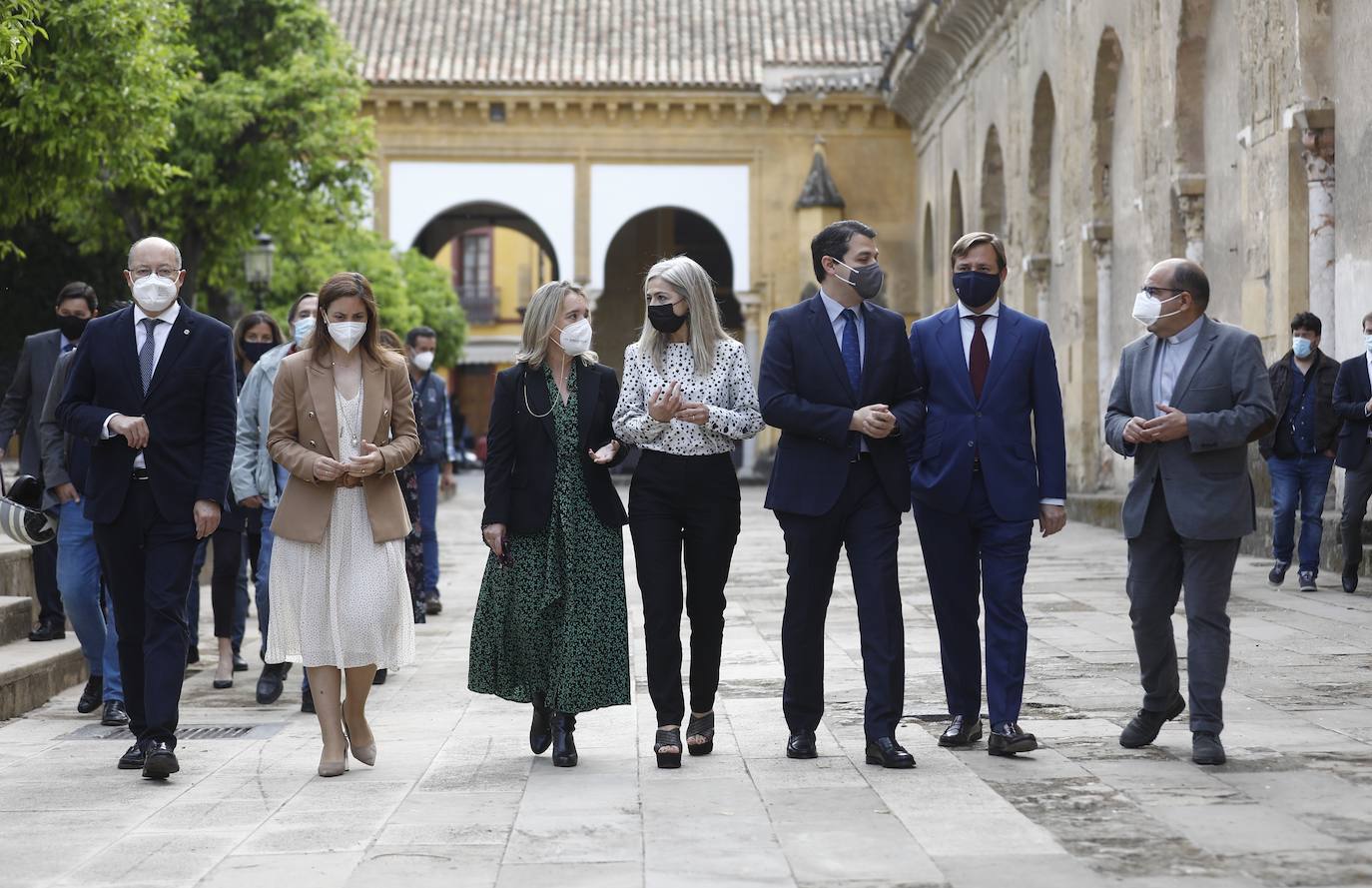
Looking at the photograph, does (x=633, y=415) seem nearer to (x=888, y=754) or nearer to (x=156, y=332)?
(x=888, y=754)

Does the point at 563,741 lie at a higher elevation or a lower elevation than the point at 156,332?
lower

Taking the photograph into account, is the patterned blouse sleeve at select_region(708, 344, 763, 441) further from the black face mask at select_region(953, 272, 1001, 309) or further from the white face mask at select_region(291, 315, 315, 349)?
the white face mask at select_region(291, 315, 315, 349)

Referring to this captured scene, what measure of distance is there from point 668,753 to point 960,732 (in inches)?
44.1

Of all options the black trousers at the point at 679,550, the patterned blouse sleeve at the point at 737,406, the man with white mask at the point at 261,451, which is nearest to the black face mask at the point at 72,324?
the man with white mask at the point at 261,451

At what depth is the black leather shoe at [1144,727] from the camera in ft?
22.2

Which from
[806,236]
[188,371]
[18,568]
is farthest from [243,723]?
[806,236]

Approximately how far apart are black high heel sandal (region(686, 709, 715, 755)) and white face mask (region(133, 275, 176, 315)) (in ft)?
8.22

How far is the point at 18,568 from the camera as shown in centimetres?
1084

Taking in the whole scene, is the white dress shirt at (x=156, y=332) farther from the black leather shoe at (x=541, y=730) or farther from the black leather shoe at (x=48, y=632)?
the black leather shoe at (x=48, y=632)

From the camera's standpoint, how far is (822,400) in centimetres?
681

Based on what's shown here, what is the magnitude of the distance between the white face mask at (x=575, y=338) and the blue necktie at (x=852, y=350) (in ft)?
3.08

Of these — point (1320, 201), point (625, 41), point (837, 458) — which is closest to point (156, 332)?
point (837, 458)

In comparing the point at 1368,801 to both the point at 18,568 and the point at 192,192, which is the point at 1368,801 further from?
the point at 192,192

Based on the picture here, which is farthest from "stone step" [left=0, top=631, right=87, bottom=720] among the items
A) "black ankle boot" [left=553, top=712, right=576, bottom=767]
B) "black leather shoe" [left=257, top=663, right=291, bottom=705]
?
"black ankle boot" [left=553, top=712, right=576, bottom=767]
